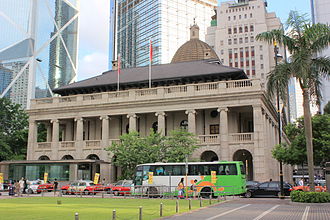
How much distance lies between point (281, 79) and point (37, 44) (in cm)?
14836

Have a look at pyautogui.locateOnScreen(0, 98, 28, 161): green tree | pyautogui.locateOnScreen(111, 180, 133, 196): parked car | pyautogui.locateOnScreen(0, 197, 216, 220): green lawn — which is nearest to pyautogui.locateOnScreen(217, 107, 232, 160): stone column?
pyautogui.locateOnScreen(111, 180, 133, 196): parked car

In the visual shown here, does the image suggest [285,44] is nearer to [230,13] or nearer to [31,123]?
[31,123]

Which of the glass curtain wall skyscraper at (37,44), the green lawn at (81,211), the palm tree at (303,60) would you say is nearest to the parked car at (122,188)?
the green lawn at (81,211)

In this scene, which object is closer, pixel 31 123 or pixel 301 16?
pixel 301 16

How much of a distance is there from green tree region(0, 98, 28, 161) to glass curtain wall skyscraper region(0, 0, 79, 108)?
64255mm

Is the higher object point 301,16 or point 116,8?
point 116,8

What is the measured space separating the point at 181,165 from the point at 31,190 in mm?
17770

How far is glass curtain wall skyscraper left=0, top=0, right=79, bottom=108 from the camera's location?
142900 millimetres

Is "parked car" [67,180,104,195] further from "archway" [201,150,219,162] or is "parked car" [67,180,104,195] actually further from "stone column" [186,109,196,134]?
"archway" [201,150,219,162]

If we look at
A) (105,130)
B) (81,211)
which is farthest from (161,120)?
(81,211)

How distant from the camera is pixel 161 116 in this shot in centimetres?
4728

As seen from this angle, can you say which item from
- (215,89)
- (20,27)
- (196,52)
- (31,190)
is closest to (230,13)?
(196,52)

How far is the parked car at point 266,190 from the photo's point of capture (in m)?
33.6

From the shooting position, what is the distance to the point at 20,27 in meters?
150
